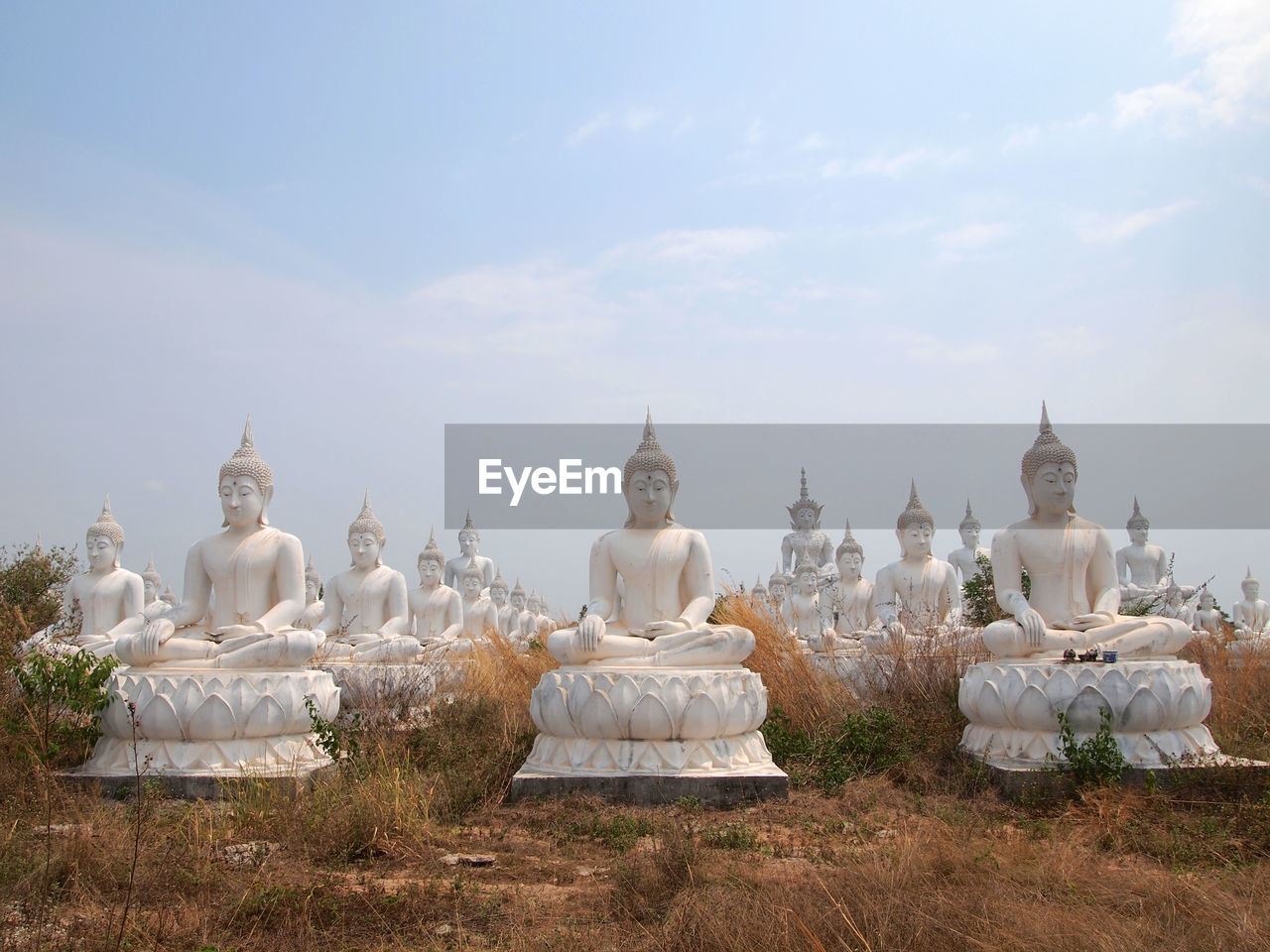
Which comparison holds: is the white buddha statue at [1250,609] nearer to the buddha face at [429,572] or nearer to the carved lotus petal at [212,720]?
the buddha face at [429,572]

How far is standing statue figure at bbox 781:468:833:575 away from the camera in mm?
28000

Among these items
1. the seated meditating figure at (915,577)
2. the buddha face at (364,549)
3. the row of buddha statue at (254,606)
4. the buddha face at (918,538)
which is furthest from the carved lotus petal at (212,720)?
the buddha face at (918,538)

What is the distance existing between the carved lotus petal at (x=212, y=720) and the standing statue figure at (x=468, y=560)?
1717 cm

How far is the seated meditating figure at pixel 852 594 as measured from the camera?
1459 centimetres

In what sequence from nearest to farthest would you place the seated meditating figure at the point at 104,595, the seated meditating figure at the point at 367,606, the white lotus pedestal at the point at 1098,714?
1. the white lotus pedestal at the point at 1098,714
2. the seated meditating figure at the point at 104,595
3. the seated meditating figure at the point at 367,606

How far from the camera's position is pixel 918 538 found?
13.2 m

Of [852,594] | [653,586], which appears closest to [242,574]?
[653,586]

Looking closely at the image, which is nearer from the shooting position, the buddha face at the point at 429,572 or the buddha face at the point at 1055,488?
the buddha face at the point at 1055,488

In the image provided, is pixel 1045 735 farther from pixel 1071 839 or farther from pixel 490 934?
pixel 490 934

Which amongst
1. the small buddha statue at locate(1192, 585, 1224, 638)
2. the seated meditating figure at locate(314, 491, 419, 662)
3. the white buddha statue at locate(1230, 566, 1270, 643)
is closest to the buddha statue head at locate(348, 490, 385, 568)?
the seated meditating figure at locate(314, 491, 419, 662)

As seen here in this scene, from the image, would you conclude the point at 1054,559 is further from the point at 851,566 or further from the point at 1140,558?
the point at 1140,558

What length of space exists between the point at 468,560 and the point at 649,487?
17.2 metres

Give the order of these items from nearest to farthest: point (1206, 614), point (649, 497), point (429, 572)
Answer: point (649, 497) < point (429, 572) < point (1206, 614)

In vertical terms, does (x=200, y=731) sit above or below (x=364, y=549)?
below
